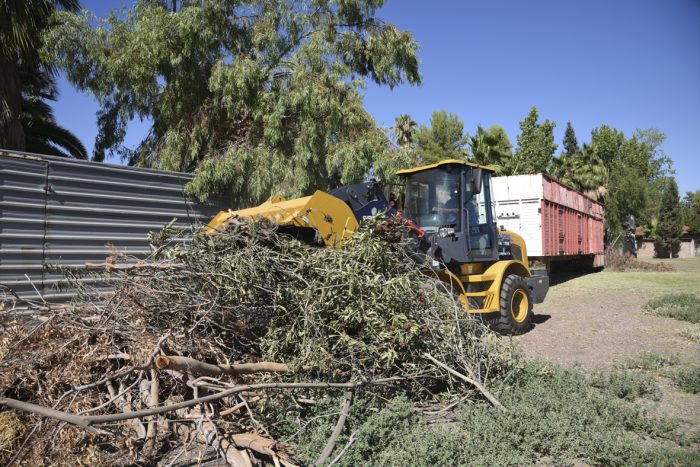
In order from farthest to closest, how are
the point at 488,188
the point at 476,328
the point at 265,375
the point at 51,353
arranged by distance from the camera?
the point at 488,188 < the point at 476,328 < the point at 265,375 < the point at 51,353

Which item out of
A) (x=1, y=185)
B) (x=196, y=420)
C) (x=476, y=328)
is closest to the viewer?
(x=196, y=420)

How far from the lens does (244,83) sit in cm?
1009

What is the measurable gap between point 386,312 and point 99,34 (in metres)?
9.69

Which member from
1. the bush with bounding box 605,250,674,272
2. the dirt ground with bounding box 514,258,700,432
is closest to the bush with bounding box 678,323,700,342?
the dirt ground with bounding box 514,258,700,432

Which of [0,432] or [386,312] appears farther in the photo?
[386,312]

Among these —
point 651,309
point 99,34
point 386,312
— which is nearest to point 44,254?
point 386,312

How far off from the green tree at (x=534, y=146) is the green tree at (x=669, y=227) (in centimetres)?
1645

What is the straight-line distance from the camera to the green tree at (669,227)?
4356 centimetres

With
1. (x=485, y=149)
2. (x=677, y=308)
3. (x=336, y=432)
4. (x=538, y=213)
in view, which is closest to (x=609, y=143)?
(x=485, y=149)

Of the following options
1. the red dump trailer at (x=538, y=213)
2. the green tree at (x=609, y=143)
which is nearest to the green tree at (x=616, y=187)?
the green tree at (x=609, y=143)

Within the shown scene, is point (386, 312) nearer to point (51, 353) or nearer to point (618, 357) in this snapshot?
point (51, 353)

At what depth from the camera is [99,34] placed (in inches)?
431

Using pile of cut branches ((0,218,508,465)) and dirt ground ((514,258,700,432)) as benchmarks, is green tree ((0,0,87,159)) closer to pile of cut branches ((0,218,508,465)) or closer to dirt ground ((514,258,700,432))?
pile of cut branches ((0,218,508,465))

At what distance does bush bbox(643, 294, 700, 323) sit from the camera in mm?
9641
